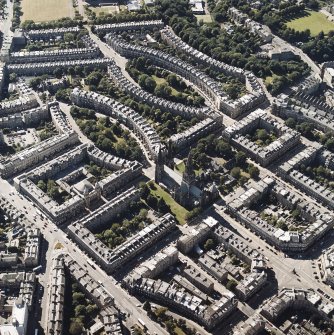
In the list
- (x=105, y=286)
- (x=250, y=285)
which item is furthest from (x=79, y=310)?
(x=250, y=285)

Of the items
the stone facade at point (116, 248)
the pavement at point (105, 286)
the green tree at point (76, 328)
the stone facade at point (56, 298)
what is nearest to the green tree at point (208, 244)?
the stone facade at point (116, 248)

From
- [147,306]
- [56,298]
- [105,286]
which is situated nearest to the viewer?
[56,298]

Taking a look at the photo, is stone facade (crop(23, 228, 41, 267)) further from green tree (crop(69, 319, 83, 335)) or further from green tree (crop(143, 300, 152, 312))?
green tree (crop(143, 300, 152, 312))

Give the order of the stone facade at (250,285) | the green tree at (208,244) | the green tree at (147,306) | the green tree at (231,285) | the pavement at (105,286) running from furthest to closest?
the green tree at (208,244)
the green tree at (231,285)
the stone facade at (250,285)
the green tree at (147,306)
the pavement at (105,286)

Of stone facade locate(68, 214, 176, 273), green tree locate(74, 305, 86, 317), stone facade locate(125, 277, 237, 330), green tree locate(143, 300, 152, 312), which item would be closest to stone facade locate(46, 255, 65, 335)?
green tree locate(74, 305, 86, 317)

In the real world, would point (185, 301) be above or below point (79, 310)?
above

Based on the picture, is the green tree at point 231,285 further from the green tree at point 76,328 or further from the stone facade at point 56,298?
the stone facade at point 56,298

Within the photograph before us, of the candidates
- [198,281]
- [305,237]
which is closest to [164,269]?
[198,281]

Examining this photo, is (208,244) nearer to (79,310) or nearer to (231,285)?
(231,285)

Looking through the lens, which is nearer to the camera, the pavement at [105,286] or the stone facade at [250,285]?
the pavement at [105,286]

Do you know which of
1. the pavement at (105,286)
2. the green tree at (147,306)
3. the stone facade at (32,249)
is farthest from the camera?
the stone facade at (32,249)

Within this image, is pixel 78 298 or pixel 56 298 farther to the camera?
pixel 78 298
